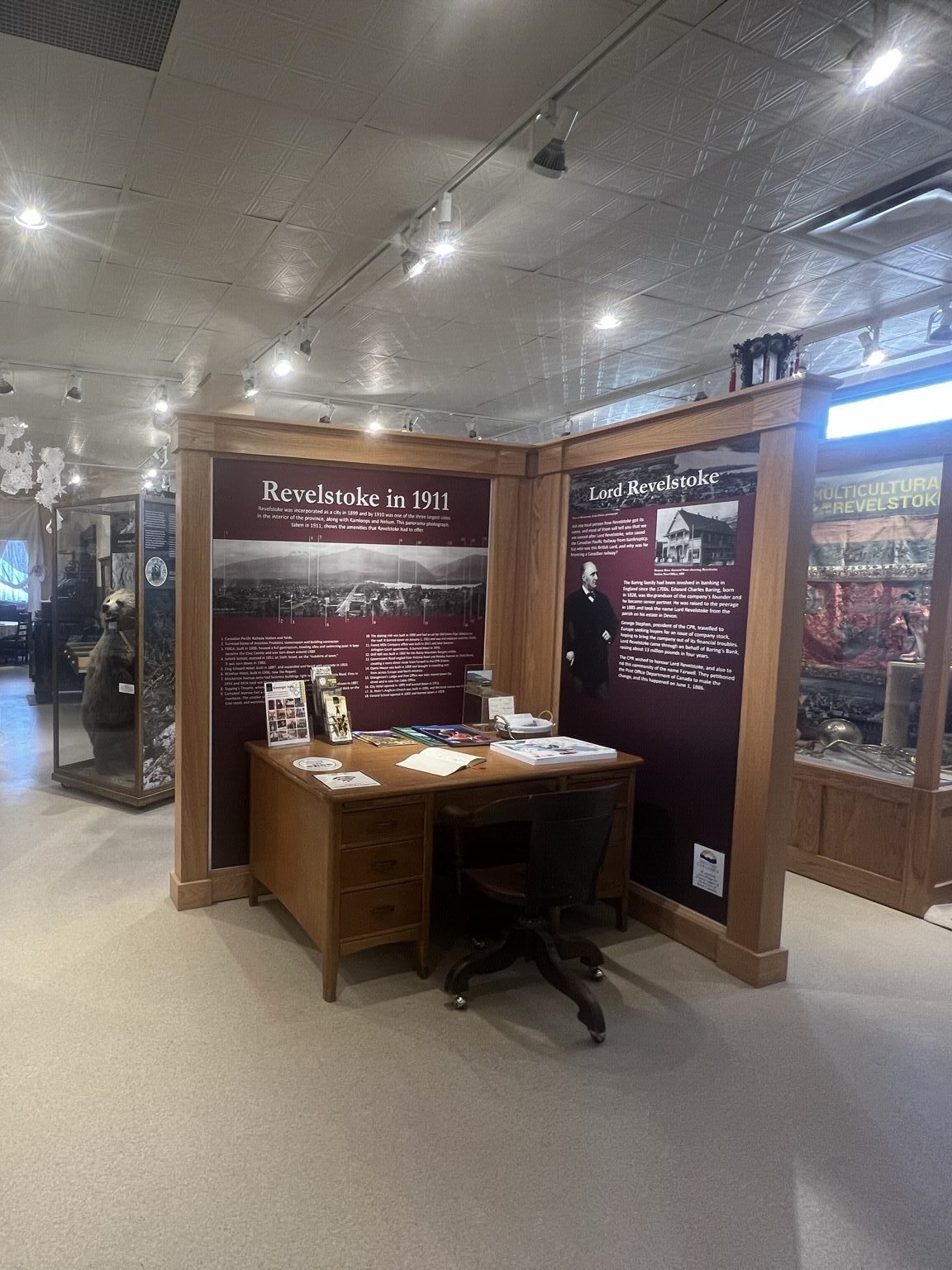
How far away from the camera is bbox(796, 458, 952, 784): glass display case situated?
13.2 feet

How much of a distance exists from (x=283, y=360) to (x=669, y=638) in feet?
10.6

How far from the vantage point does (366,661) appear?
369 cm

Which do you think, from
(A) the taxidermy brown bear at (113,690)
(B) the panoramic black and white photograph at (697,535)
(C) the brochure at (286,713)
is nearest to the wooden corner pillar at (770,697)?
(B) the panoramic black and white photograph at (697,535)

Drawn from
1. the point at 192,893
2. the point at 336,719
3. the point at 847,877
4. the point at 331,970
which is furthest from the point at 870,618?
the point at 192,893

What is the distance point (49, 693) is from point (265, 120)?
25.6ft

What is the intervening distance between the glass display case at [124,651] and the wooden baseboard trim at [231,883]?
1.65 metres

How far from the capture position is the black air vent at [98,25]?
88.3 inches

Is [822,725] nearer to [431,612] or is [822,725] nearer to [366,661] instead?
[431,612]

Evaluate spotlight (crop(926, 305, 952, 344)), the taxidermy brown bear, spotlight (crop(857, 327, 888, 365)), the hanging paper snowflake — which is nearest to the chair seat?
the taxidermy brown bear

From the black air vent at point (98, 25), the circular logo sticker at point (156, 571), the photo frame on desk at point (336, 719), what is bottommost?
the photo frame on desk at point (336, 719)

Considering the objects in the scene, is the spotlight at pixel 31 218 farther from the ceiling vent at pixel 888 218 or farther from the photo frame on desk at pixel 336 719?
the ceiling vent at pixel 888 218

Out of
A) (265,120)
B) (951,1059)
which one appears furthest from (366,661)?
(951,1059)

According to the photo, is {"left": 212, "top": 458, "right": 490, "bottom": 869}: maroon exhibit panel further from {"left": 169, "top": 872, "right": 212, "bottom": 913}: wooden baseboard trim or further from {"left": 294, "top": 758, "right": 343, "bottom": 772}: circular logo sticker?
{"left": 294, "top": 758, "right": 343, "bottom": 772}: circular logo sticker

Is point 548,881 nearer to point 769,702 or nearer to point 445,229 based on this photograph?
point 769,702
